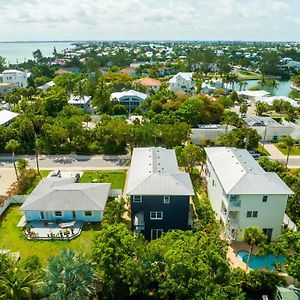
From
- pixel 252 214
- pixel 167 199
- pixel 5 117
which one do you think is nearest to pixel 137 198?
pixel 167 199

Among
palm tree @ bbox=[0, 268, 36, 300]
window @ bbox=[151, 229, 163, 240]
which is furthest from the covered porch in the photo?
palm tree @ bbox=[0, 268, 36, 300]

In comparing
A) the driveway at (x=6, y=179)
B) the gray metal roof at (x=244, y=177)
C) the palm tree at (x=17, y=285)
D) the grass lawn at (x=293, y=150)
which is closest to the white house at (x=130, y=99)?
the grass lawn at (x=293, y=150)

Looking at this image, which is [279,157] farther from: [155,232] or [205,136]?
[155,232]

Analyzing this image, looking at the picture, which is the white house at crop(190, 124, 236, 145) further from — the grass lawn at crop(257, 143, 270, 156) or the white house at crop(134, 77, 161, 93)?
the white house at crop(134, 77, 161, 93)

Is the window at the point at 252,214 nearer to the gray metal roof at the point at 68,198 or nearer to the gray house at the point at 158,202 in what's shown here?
the gray house at the point at 158,202

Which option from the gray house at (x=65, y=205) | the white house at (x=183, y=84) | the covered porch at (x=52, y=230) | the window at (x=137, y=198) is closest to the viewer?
the window at (x=137, y=198)

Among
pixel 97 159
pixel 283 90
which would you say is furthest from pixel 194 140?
pixel 283 90

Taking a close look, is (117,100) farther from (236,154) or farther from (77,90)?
(236,154)
